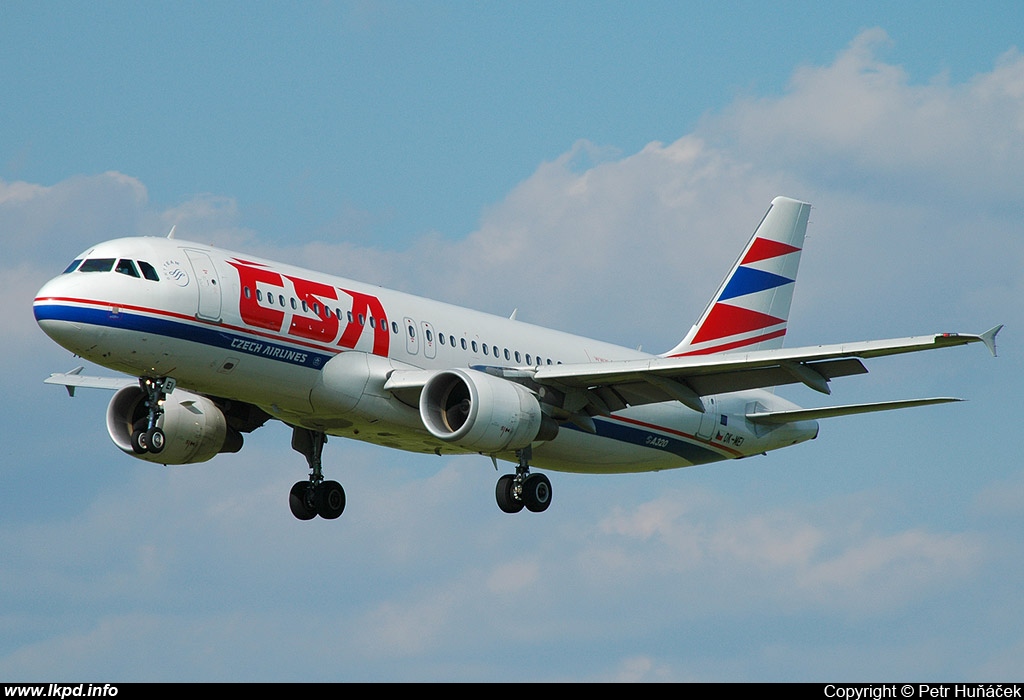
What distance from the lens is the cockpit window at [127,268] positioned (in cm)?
3541

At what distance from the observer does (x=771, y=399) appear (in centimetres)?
4759

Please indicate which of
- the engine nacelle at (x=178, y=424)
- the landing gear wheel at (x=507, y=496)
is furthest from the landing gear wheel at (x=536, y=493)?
the engine nacelle at (x=178, y=424)

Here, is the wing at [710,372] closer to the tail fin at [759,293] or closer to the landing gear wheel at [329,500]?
the landing gear wheel at [329,500]

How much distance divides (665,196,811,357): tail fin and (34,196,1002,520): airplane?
243cm

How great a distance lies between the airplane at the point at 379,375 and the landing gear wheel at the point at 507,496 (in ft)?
0.19

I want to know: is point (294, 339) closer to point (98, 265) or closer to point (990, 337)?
point (98, 265)

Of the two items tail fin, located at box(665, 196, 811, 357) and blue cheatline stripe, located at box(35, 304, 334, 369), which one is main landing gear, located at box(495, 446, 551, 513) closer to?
blue cheatline stripe, located at box(35, 304, 334, 369)

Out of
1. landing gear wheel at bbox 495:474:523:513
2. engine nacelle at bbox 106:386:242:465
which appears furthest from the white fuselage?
engine nacelle at bbox 106:386:242:465

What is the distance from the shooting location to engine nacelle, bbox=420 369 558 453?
38156mm

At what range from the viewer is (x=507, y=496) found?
135 ft

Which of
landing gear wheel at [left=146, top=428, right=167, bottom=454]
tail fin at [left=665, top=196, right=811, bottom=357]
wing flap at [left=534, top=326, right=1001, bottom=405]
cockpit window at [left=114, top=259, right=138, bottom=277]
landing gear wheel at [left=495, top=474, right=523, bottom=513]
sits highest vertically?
tail fin at [left=665, top=196, right=811, bottom=357]

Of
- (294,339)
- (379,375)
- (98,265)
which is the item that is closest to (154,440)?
(294,339)

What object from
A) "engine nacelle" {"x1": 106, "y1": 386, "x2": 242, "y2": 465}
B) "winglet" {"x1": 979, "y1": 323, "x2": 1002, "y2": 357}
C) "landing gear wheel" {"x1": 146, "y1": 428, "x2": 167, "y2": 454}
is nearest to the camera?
"winglet" {"x1": 979, "y1": 323, "x2": 1002, "y2": 357}
